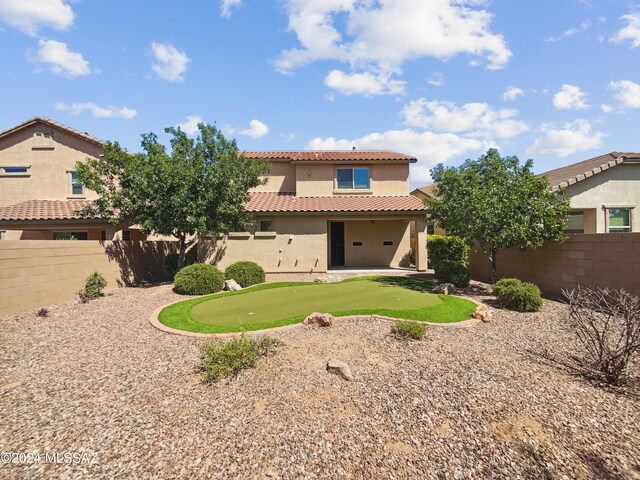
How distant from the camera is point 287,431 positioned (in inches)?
158

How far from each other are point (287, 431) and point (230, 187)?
12.7 m

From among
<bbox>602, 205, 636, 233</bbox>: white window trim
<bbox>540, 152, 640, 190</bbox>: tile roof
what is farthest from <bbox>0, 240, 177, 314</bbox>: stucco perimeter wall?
<bbox>602, 205, 636, 233</bbox>: white window trim

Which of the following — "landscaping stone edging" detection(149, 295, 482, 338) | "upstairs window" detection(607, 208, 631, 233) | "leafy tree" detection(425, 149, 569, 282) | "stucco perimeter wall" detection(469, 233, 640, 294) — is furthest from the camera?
"upstairs window" detection(607, 208, 631, 233)

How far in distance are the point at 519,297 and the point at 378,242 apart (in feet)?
35.6

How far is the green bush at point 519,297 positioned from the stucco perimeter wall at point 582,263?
2.30 meters

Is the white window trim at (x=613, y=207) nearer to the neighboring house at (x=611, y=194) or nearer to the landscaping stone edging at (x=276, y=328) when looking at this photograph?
the neighboring house at (x=611, y=194)

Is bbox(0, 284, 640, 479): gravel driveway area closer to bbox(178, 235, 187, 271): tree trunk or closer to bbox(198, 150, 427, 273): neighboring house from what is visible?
bbox(178, 235, 187, 271): tree trunk

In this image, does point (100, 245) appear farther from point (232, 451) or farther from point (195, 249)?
point (232, 451)

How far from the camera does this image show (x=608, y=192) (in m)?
15.6

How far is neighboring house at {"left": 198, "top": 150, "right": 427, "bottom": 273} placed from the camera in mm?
17641

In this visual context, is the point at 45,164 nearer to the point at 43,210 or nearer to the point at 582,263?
the point at 43,210

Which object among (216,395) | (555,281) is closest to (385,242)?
(555,281)

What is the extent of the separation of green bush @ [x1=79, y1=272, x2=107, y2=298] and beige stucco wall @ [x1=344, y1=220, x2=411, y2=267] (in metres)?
12.8

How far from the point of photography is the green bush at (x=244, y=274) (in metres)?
14.1
